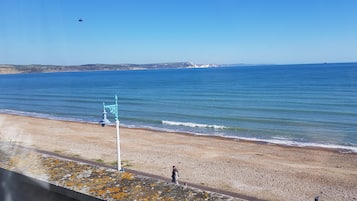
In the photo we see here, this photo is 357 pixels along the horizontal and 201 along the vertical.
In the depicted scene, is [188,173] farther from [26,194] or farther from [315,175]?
[26,194]

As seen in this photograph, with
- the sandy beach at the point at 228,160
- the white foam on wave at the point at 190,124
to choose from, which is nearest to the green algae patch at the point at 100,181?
the sandy beach at the point at 228,160

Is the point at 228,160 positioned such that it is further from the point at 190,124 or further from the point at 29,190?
the point at 29,190

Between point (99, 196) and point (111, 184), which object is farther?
point (111, 184)

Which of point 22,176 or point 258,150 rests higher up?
point 22,176

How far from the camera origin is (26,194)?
267 centimetres

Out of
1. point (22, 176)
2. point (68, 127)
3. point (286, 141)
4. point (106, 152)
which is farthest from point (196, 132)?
point (22, 176)

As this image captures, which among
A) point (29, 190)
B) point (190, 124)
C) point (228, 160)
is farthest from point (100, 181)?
point (190, 124)

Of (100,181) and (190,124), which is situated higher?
(100,181)

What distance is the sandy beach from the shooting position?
46.1 feet

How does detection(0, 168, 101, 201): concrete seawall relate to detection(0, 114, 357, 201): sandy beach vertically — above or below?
above

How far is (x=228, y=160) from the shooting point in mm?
18328

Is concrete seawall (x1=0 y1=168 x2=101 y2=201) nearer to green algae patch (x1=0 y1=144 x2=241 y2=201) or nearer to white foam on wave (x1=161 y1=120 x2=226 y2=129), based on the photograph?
green algae patch (x1=0 y1=144 x2=241 y2=201)

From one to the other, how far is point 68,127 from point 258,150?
54.4 ft

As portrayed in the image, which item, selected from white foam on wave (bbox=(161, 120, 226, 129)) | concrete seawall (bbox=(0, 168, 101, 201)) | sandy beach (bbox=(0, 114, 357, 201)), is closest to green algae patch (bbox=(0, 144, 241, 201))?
concrete seawall (bbox=(0, 168, 101, 201))
